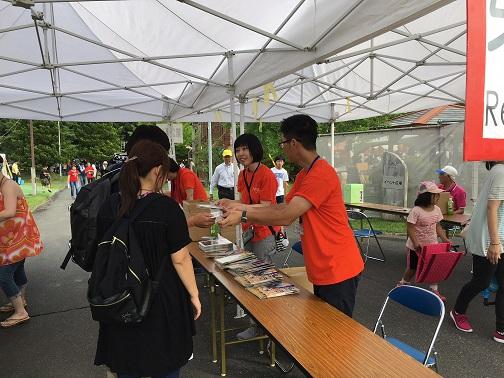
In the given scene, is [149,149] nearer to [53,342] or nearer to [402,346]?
[402,346]

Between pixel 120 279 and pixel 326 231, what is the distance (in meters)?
1.13

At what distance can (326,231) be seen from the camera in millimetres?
2049

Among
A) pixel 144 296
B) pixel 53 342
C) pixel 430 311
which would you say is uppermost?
pixel 144 296

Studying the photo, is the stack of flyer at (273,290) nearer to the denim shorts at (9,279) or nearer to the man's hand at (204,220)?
the man's hand at (204,220)

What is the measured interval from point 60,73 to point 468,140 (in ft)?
19.8

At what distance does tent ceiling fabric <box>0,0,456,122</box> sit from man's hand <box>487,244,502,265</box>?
80.5 inches

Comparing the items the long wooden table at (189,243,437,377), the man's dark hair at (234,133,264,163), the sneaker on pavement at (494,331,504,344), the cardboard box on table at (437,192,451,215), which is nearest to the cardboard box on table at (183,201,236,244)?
the man's dark hair at (234,133,264,163)

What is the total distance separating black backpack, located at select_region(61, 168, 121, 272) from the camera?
5.28 feet

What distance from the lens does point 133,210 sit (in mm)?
1556

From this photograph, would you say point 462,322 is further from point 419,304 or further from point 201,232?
point 201,232

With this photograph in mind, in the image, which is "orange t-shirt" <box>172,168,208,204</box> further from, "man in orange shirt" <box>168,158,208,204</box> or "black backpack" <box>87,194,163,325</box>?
"black backpack" <box>87,194,163,325</box>

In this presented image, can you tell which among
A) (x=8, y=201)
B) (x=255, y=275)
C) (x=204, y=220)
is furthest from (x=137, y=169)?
(x=8, y=201)

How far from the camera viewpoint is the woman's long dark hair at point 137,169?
1.55 m

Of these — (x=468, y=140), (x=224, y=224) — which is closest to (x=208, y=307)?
(x=224, y=224)
